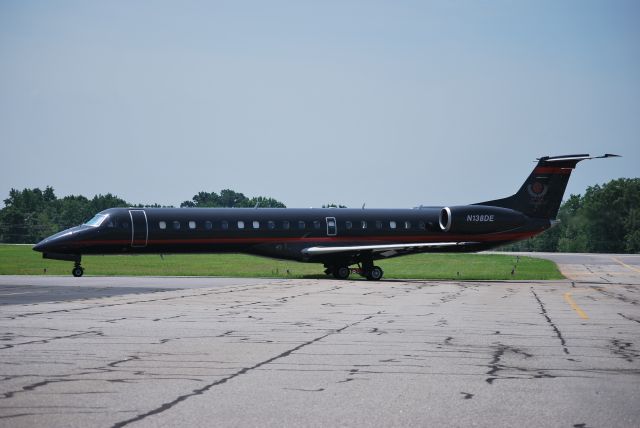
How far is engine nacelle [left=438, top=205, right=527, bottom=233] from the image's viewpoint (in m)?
41.6

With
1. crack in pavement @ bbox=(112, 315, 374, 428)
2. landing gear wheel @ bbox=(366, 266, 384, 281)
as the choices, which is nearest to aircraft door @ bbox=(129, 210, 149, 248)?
landing gear wheel @ bbox=(366, 266, 384, 281)

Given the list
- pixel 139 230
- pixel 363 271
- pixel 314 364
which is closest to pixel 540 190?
pixel 363 271

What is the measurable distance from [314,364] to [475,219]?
3119cm

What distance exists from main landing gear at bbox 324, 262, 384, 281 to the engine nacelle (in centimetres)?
409

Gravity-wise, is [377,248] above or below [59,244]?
below

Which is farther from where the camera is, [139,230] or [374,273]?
[374,273]

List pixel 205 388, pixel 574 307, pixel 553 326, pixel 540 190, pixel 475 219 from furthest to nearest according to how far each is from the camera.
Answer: pixel 540 190 < pixel 475 219 < pixel 574 307 < pixel 553 326 < pixel 205 388

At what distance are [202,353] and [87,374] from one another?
2274 mm

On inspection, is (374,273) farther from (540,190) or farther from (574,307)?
(574,307)

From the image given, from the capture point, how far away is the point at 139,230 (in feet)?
122

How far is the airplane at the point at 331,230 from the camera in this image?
37.1 meters

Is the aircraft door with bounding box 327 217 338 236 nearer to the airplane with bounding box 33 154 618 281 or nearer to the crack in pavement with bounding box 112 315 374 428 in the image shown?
the airplane with bounding box 33 154 618 281

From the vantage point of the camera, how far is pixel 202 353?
40.5 feet

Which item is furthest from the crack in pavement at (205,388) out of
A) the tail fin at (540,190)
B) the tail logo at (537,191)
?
the tail logo at (537,191)
